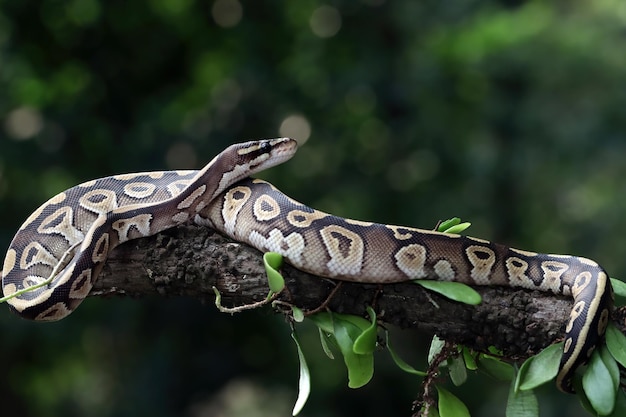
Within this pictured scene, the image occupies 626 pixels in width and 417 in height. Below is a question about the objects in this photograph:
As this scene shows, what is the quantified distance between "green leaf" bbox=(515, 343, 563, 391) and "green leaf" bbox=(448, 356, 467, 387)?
0.47 m

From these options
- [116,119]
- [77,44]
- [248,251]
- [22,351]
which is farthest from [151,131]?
[248,251]

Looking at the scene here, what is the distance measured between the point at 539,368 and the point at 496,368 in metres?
0.41

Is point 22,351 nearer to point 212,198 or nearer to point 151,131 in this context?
point 151,131

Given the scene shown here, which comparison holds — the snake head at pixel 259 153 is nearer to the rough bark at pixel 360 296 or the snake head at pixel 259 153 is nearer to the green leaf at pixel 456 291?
the rough bark at pixel 360 296

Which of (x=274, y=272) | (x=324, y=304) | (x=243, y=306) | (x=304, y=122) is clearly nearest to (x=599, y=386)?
(x=324, y=304)

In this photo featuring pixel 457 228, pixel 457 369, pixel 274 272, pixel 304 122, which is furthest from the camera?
pixel 304 122

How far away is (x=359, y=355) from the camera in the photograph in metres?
3.22

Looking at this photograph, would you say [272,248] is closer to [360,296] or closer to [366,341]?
[360,296]

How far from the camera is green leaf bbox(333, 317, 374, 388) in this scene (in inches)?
125

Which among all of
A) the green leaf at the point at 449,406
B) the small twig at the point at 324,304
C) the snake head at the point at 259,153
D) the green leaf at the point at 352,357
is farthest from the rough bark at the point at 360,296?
the snake head at the point at 259,153

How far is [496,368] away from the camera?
3486 millimetres

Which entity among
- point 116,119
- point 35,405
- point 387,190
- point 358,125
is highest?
point 116,119

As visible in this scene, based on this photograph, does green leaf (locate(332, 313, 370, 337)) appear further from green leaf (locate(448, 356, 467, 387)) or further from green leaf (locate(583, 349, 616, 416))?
Answer: green leaf (locate(583, 349, 616, 416))

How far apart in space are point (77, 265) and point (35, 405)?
24.1 ft
